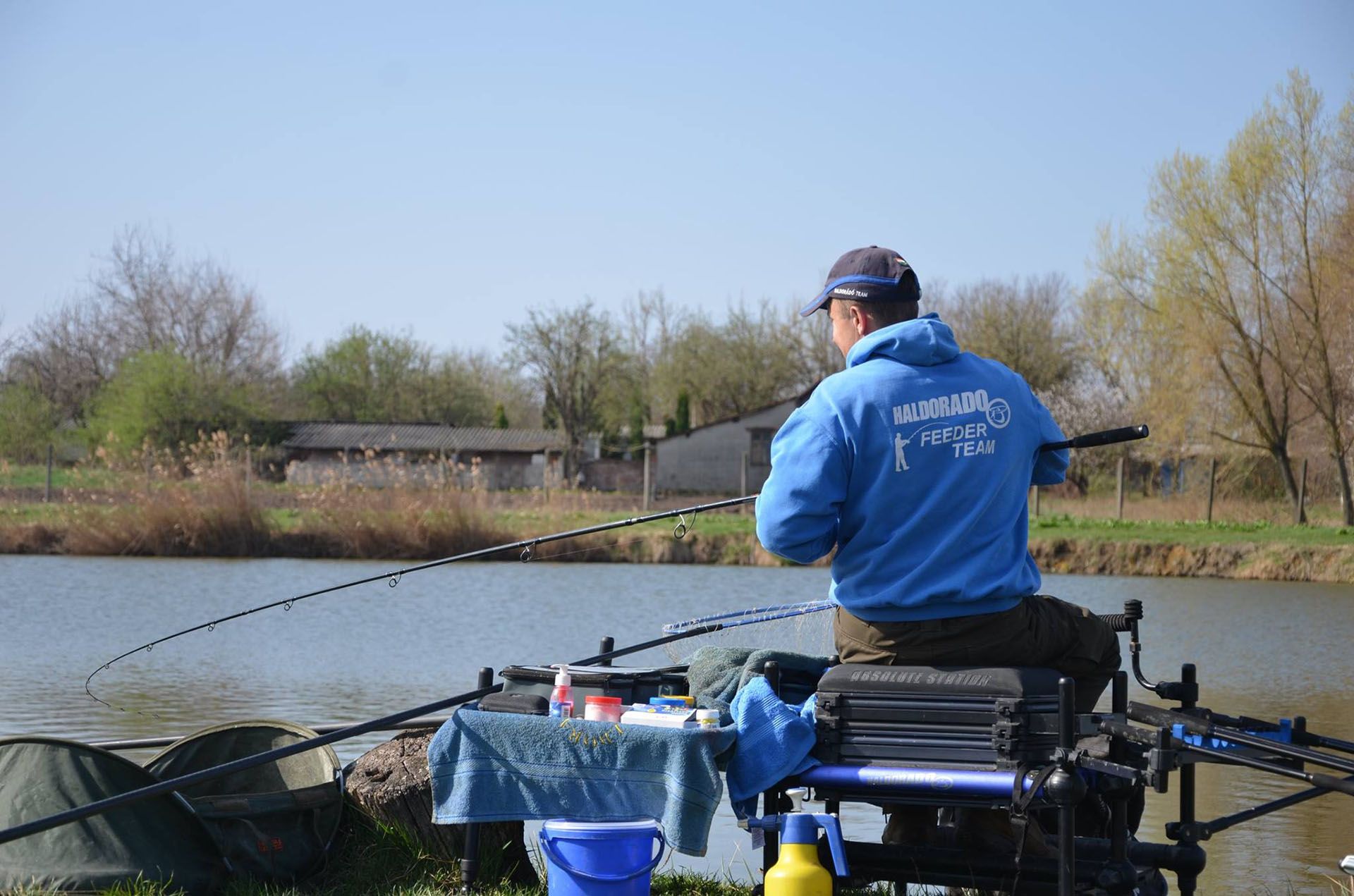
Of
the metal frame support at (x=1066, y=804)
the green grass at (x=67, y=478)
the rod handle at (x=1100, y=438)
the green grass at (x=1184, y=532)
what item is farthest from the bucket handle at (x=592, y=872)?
the green grass at (x=67, y=478)

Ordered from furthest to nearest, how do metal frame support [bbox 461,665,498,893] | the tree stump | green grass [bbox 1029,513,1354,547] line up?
1. green grass [bbox 1029,513,1354,547]
2. the tree stump
3. metal frame support [bbox 461,665,498,893]

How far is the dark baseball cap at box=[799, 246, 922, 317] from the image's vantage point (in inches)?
143

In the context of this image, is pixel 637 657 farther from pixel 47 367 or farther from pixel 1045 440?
pixel 47 367

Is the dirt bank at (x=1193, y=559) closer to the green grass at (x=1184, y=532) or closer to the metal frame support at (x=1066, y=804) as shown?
the green grass at (x=1184, y=532)

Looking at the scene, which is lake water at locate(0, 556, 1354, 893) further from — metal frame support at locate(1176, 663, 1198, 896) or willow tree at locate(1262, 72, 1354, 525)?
willow tree at locate(1262, 72, 1354, 525)

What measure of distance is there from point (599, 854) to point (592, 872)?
0.15ft

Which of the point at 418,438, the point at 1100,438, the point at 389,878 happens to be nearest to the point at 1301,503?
the point at 1100,438

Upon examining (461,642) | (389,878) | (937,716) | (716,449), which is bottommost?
(461,642)

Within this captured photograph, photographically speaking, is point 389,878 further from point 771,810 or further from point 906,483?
point 906,483

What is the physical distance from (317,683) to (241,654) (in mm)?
2311

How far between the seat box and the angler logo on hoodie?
113cm

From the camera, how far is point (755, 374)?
56469mm

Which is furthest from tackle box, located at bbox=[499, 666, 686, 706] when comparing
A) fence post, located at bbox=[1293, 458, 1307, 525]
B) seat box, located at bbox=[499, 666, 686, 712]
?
fence post, located at bbox=[1293, 458, 1307, 525]

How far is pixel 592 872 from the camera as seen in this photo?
3.56 meters
